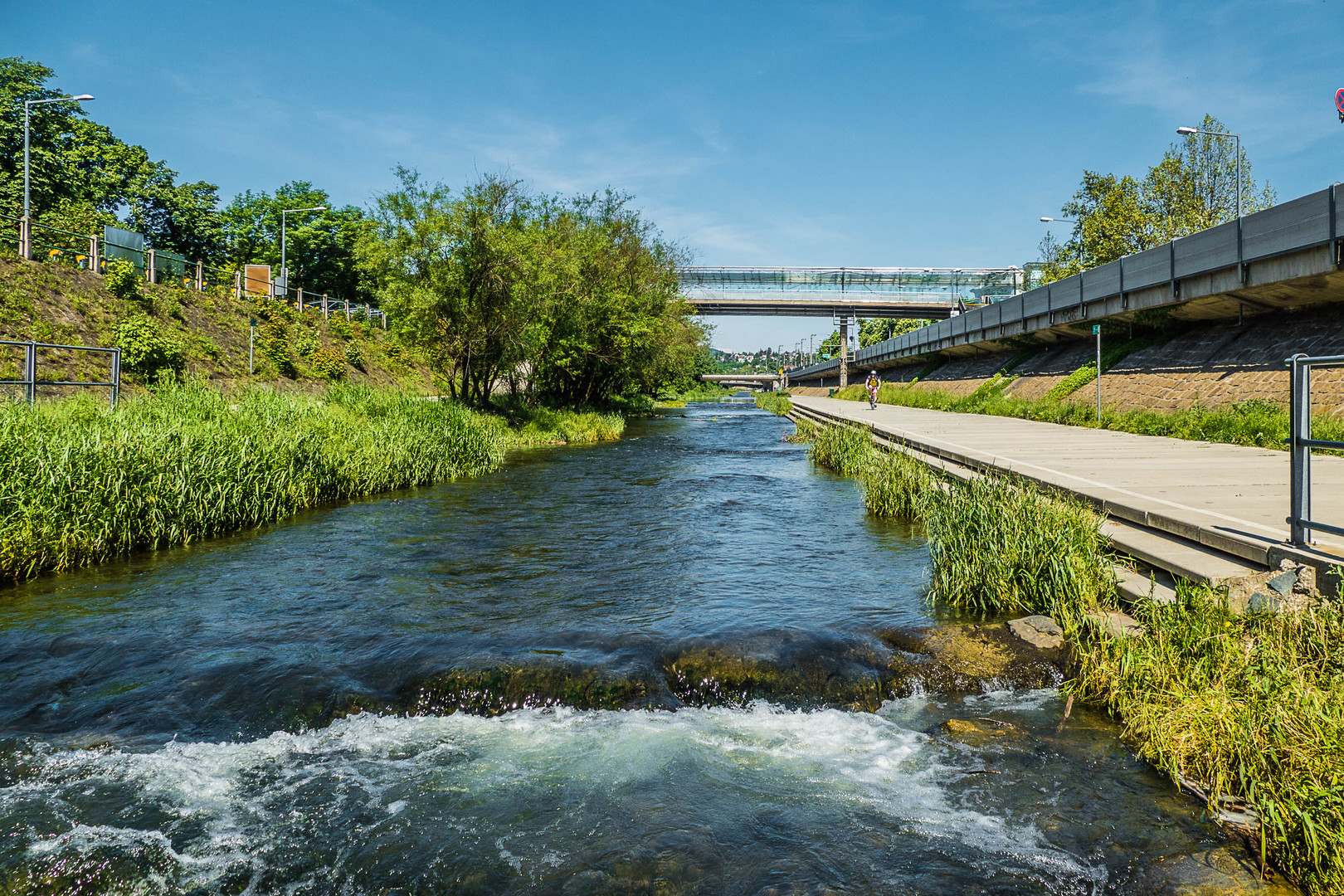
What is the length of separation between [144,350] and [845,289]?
65.6m

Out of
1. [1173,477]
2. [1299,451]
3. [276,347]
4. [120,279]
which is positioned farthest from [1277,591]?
[276,347]

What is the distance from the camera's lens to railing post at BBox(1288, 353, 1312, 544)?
5.64m

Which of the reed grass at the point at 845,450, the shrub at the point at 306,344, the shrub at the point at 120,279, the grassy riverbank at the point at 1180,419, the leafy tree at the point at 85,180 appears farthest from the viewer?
the leafy tree at the point at 85,180

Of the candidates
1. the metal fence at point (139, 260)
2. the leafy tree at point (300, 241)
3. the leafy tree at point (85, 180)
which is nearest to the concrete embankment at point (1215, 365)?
the metal fence at point (139, 260)

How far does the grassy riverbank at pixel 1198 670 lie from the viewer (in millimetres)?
3791

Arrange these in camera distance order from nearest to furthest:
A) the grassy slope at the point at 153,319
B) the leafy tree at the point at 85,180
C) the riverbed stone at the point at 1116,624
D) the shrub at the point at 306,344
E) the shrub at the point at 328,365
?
the riverbed stone at the point at 1116,624 → the grassy slope at the point at 153,319 → the shrub at the point at 328,365 → the shrub at the point at 306,344 → the leafy tree at the point at 85,180

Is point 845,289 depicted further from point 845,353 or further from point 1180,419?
point 1180,419

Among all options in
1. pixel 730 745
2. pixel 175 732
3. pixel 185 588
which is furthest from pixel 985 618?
pixel 185 588

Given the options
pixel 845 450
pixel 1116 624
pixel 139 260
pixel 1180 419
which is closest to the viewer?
pixel 1116 624

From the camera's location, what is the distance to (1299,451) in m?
5.81

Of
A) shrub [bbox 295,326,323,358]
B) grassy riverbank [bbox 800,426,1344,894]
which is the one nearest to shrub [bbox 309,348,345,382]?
shrub [bbox 295,326,323,358]

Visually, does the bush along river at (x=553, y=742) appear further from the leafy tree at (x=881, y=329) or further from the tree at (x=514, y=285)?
the leafy tree at (x=881, y=329)

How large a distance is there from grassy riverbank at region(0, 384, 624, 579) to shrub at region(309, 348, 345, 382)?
750 inches

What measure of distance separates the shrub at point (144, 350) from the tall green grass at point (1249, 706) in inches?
1071
